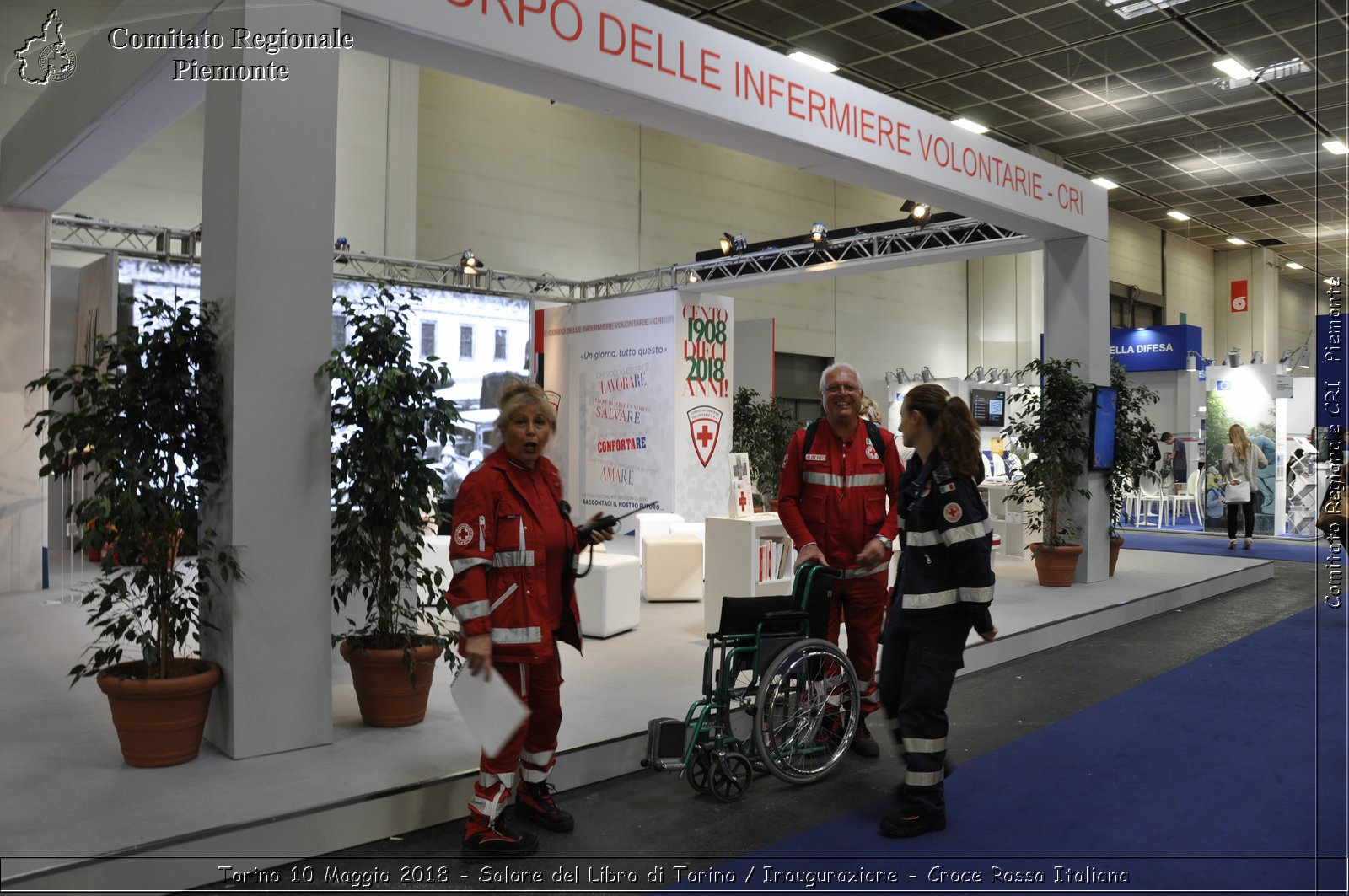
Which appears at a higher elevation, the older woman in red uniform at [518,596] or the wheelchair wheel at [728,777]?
the older woman in red uniform at [518,596]

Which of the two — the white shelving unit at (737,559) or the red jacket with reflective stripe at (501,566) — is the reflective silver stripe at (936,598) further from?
the white shelving unit at (737,559)

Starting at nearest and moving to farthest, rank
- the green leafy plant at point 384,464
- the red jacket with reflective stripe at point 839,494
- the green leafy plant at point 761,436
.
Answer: the green leafy plant at point 384,464 → the red jacket with reflective stripe at point 839,494 → the green leafy plant at point 761,436

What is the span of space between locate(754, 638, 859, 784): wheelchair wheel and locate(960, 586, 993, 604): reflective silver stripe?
64cm

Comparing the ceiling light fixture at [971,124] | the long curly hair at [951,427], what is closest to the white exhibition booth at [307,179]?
the long curly hair at [951,427]

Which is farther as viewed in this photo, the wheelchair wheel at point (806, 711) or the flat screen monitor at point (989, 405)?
the flat screen monitor at point (989, 405)

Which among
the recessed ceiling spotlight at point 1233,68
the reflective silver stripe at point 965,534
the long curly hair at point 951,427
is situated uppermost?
the recessed ceiling spotlight at point 1233,68

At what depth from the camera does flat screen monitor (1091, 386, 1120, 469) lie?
8.18 meters

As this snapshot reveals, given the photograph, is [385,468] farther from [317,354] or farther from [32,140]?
[32,140]

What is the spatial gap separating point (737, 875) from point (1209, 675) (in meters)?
3.89

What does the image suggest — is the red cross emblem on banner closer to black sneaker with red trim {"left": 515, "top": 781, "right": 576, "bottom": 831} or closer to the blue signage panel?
the blue signage panel

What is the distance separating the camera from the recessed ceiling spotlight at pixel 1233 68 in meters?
11.6

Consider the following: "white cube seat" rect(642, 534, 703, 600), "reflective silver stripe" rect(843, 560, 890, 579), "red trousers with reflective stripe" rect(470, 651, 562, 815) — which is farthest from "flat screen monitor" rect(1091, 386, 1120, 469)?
"red trousers with reflective stripe" rect(470, 651, 562, 815)

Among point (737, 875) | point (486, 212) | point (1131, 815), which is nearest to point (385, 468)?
point (737, 875)

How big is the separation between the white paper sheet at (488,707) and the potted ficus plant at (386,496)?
92cm
